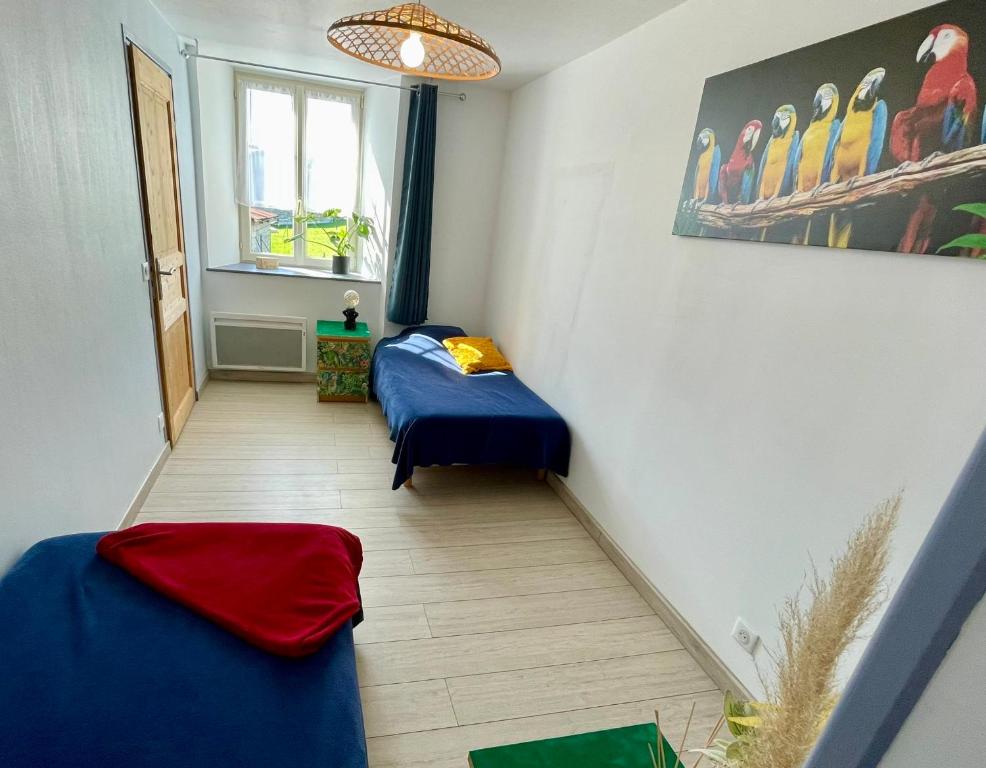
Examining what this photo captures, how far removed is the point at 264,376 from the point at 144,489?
185cm

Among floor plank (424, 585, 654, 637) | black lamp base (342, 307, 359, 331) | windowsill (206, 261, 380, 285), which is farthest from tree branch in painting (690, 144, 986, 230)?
windowsill (206, 261, 380, 285)

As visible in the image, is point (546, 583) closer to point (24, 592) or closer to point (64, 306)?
point (24, 592)

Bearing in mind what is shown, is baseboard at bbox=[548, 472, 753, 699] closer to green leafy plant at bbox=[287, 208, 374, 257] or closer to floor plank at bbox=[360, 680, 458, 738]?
floor plank at bbox=[360, 680, 458, 738]

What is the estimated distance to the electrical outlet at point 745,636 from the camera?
1.70 m

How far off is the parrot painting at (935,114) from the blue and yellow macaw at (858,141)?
51 millimetres

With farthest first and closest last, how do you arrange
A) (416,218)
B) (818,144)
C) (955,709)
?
(416,218) → (818,144) → (955,709)

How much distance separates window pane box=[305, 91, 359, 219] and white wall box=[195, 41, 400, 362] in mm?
143

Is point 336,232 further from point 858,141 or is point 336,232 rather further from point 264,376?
point 858,141

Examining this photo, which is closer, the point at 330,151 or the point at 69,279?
the point at 69,279

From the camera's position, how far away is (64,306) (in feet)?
5.52

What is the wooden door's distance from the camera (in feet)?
8.21

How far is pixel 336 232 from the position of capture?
181 inches

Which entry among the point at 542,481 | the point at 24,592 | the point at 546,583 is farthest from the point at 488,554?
the point at 24,592

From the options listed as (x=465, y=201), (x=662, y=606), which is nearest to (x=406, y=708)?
(x=662, y=606)
